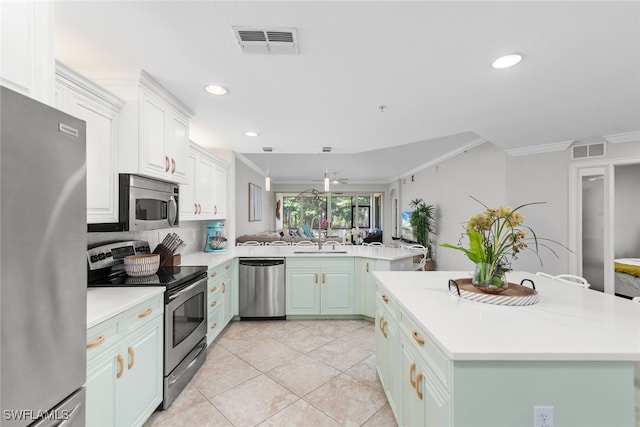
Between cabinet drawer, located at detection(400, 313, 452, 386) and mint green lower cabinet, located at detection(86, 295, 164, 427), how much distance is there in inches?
59.2

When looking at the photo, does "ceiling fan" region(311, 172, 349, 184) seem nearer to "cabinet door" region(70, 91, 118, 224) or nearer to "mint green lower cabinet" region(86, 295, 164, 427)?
"cabinet door" region(70, 91, 118, 224)

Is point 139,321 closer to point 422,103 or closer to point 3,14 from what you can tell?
point 3,14

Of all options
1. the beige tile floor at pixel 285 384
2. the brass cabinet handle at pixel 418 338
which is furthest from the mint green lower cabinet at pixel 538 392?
the beige tile floor at pixel 285 384

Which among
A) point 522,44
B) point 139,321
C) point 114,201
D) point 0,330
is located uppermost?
point 522,44

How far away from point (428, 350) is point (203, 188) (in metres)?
2.89

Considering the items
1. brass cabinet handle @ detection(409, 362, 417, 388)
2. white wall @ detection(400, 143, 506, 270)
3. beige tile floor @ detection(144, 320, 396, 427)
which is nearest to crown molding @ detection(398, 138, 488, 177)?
white wall @ detection(400, 143, 506, 270)

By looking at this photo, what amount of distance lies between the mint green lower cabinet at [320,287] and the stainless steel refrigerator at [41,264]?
2.61 m

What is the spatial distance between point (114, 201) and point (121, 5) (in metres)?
1.11

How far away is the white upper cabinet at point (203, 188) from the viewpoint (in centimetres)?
288

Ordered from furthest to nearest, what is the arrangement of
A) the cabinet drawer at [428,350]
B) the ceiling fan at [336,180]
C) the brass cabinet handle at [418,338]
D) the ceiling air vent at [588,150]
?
the ceiling fan at [336,180], the ceiling air vent at [588,150], the brass cabinet handle at [418,338], the cabinet drawer at [428,350]

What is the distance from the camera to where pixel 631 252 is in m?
4.66

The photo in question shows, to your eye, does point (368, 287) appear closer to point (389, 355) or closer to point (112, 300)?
point (389, 355)

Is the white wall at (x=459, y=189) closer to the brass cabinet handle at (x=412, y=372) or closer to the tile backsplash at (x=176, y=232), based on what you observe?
the brass cabinet handle at (x=412, y=372)

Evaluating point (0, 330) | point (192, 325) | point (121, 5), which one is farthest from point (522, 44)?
point (192, 325)
